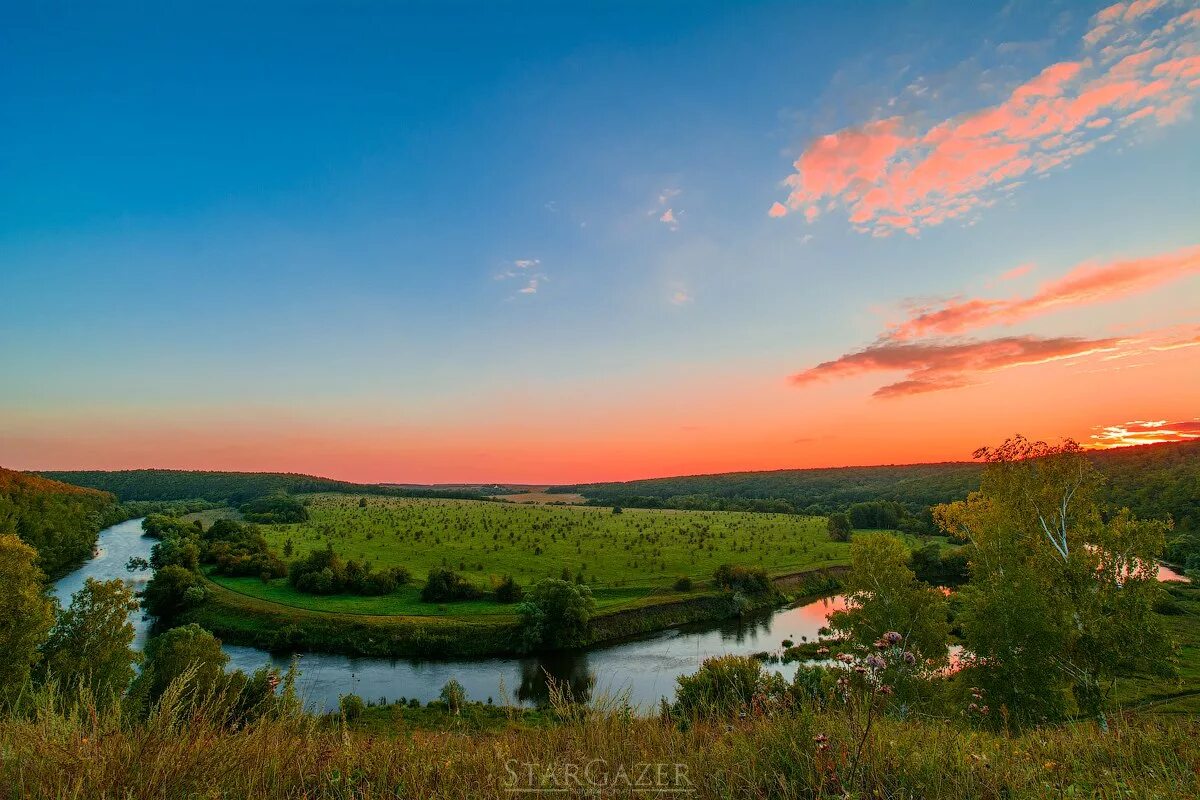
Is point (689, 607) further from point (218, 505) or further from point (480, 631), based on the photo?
point (218, 505)

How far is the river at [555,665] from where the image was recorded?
4234 cm

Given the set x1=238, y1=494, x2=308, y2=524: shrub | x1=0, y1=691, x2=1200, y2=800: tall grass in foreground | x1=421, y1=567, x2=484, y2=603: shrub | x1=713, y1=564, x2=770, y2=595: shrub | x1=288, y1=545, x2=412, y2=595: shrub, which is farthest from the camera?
x1=238, y1=494, x2=308, y2=524: shrub

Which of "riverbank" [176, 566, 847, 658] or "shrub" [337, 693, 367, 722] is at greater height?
"shrub" [337, 693, 367, 722]

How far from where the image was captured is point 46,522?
8250 cm

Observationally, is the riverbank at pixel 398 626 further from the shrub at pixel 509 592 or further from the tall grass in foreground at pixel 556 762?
the tall grass in foreground at pixel 556 762

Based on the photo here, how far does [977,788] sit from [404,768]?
5.28 meters

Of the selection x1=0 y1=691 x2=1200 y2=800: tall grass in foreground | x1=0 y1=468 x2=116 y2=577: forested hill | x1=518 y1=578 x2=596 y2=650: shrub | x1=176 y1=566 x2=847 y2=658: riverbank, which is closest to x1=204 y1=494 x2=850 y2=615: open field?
x1=176 y1=566 x2=847 y2=658: riverbank

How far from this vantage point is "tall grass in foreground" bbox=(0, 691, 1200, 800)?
4.31 meters

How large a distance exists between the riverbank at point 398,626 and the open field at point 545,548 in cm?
200

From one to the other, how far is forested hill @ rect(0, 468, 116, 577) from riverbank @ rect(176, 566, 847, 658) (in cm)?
2514

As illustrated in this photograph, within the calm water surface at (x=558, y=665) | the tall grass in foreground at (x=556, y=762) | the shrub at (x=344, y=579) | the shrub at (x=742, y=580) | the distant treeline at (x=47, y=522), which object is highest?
the tall grass in foreground at (x=556, y=762)

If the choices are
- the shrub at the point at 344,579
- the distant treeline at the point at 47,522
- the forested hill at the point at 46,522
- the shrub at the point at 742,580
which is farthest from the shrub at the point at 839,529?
the distant treeline at the point at 47,522

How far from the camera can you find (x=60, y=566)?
3159 inches

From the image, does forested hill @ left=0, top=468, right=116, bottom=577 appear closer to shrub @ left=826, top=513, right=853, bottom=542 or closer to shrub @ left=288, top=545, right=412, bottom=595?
shrub @ left=288, top=545, right=412, bottom=595
